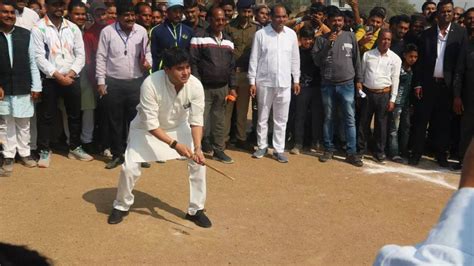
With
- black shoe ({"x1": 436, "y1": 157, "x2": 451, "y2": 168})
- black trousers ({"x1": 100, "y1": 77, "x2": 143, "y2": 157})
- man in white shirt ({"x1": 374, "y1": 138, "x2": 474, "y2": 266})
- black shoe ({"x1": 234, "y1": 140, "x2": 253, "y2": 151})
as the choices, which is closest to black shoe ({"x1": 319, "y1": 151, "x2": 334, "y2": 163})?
black shoe ({"x1": 234, "y1": 140, "x2": 253, "y2": 151})

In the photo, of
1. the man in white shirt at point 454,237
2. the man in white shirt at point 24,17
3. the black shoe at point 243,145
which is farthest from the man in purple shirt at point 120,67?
the man in white shirt at point 454,237

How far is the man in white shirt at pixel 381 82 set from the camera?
7348 millimetres

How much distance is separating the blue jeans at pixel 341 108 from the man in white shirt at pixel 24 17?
4388mm

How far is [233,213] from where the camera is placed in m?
5.35

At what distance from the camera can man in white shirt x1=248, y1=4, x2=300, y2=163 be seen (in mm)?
7305

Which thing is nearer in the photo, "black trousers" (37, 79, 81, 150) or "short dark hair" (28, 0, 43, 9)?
"black trousers" (37, 79, 81, 150)

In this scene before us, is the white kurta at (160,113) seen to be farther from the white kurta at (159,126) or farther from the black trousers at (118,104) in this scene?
the black trousers at (118,104)

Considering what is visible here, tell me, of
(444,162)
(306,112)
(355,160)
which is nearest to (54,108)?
(306,112)

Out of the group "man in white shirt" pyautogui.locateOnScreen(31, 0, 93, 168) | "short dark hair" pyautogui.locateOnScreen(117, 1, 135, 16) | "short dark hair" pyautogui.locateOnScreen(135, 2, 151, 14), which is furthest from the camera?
"short dark hair" pyautogui.locateOnScreen(135, 2, 151, 14)

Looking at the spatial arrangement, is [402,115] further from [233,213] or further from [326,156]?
[233,213]

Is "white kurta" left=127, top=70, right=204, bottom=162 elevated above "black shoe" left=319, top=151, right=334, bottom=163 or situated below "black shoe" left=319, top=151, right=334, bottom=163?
above

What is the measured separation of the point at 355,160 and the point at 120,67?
3683 millimetres

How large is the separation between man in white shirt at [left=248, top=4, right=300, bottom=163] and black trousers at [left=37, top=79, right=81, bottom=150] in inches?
101

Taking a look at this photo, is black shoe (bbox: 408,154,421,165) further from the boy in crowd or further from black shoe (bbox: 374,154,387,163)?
black shoe (bbox: 374,154,387,163)
